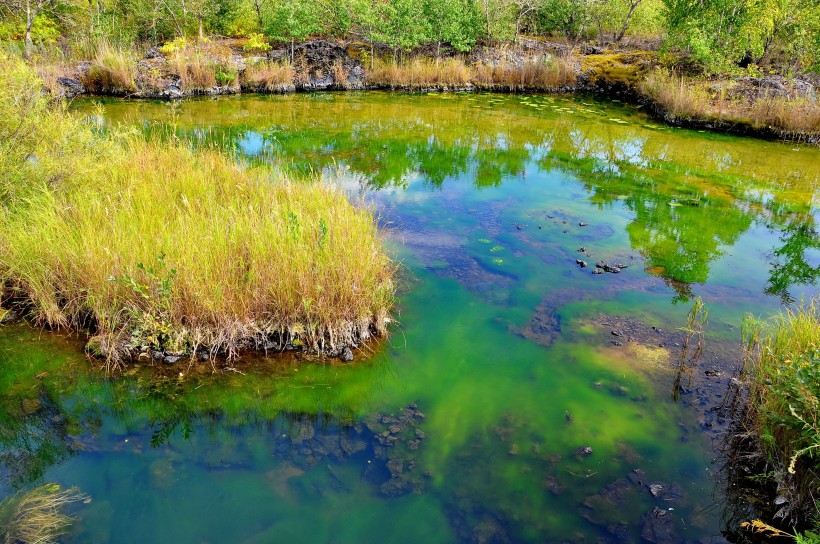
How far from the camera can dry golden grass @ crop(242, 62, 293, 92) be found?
56.2 feet

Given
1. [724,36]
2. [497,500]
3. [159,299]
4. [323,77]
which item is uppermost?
[724,36]

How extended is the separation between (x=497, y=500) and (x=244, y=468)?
70.1 inches

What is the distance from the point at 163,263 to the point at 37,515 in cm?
211

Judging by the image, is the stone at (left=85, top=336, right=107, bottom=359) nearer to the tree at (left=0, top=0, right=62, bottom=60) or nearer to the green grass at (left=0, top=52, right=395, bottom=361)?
the green grass at (left=0, top=52, right=395, bottom=361)

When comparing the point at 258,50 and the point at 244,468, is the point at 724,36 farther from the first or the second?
the point at 244,468

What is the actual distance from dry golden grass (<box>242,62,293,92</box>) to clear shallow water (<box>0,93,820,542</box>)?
10793mm

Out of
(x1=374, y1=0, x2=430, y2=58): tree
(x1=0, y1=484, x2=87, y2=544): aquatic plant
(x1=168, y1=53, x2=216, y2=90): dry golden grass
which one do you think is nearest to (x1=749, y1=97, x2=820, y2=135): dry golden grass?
(x1=374, y1=0, x2=430, y2=58): tree

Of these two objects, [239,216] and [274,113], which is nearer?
[239,216]

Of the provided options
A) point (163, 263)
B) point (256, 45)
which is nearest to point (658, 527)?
point (163, 263)

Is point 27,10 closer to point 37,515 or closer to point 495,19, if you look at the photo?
point 495,19

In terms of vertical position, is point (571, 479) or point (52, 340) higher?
point (52, 340)

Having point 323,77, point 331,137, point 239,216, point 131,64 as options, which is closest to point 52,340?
point 239,216

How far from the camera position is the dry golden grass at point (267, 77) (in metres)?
17.1

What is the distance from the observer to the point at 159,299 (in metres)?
4.53
